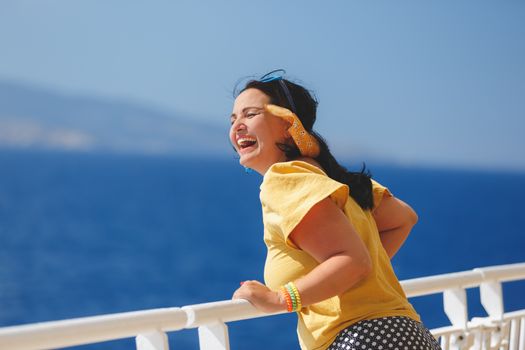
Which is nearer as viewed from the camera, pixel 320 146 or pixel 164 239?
pixel 320 146

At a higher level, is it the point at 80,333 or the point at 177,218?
the point at 177,218

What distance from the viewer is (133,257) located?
34.2 meters

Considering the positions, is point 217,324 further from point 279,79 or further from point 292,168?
point 279,79

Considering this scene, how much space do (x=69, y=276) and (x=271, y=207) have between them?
32469 mm

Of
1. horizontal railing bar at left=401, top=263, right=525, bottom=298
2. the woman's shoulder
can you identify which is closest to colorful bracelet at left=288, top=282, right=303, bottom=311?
the woman's shoulder

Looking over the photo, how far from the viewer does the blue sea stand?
96.7 feet

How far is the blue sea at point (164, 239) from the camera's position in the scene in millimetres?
→ 29469

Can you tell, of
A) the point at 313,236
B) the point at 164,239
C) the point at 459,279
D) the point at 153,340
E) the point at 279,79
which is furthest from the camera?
the point at 164,239

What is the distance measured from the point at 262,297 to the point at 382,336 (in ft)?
0.77

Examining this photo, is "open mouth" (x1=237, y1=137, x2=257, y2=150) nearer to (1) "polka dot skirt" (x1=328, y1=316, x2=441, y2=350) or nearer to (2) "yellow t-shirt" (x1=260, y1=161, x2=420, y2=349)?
(2) "yellow t-shirt" (x1=260, y1=161, x2=420, y2=349)

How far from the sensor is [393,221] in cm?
174

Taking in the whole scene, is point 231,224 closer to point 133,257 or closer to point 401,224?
point 133,257

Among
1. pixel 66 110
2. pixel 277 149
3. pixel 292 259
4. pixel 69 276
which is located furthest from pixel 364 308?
pixel 66 110

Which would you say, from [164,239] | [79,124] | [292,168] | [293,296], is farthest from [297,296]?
[79,124]
